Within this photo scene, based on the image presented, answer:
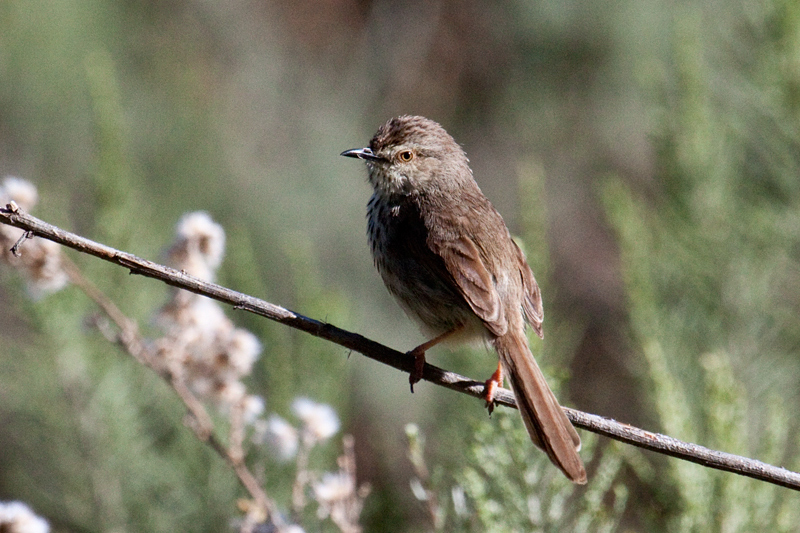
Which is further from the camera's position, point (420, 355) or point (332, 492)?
point (420, 355)

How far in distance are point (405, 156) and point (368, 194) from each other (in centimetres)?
268

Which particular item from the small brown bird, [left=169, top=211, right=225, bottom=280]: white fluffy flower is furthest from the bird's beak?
[left=169, top=211, right=225, bottom=280]: white fluffy flower

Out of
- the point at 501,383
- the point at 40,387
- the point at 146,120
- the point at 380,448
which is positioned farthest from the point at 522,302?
the point at 146,120

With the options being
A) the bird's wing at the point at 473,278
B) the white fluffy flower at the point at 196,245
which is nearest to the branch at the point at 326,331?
the white fluffy flower at the point at 196,245

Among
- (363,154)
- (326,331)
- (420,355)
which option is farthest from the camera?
(363,154)

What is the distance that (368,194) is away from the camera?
621 cm

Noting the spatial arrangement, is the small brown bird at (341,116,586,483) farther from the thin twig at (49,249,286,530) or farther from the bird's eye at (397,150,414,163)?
the thin twig at (49,249,286,530)

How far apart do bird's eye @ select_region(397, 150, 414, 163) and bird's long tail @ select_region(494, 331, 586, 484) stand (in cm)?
108

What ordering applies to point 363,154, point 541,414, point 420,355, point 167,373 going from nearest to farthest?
point 541,414 → point 167,373 → point 420,355 → point 363,154

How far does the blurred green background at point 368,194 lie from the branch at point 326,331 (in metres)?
0.33

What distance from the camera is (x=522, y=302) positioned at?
9.84ft

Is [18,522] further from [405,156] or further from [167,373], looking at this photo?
[405,156]

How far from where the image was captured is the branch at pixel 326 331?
1982 mm

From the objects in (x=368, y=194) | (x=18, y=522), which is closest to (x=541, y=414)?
(x=18, y=522)
